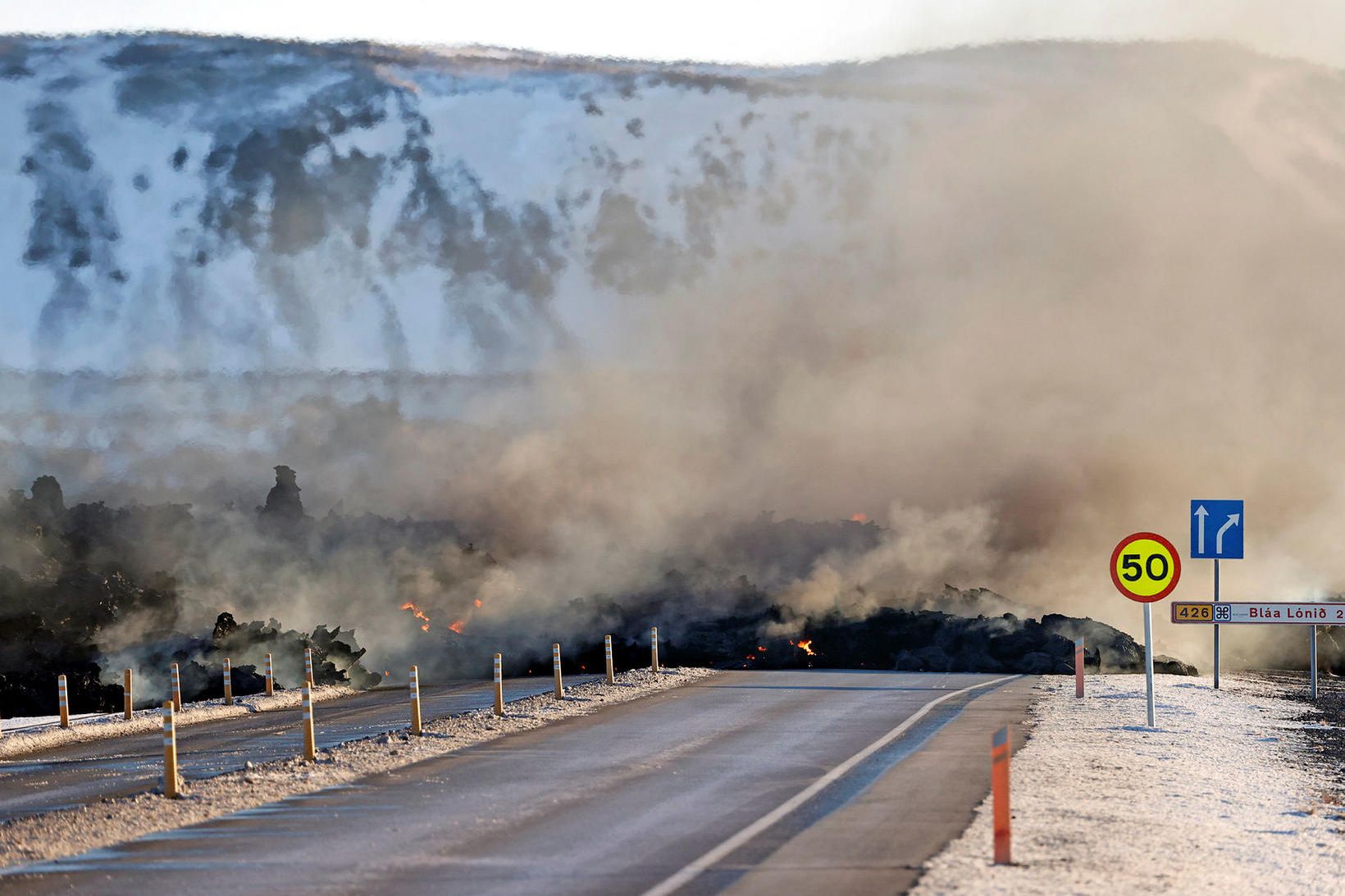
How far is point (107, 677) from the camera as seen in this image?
130ft

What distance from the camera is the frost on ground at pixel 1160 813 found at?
11570 millimetres

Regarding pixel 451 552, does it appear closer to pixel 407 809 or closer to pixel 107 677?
pixel 107 677

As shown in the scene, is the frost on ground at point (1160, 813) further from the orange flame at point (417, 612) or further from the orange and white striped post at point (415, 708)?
the orange flame at point (417, 612)

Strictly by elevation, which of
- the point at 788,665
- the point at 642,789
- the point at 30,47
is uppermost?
the point at 30,47

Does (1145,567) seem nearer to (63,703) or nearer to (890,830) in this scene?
(890,830)

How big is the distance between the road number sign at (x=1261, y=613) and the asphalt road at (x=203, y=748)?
12.7 meters

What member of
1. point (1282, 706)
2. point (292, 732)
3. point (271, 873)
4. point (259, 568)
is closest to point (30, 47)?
point (259, 568)

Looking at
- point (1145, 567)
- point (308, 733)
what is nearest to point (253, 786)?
point (308, 733)

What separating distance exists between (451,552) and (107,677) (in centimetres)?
1991

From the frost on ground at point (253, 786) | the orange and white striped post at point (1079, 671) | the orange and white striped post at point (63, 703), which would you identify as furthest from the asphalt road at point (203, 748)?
the orange and white striped post at point (1079, 671)

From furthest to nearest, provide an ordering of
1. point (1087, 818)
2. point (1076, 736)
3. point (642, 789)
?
1. point (1076, 736)
2. point (642, 789)
3. point (1087, 818)

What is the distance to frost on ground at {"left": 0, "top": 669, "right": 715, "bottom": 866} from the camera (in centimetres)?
1427

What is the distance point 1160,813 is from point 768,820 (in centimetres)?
379

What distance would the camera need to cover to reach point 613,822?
14375 millimetres
